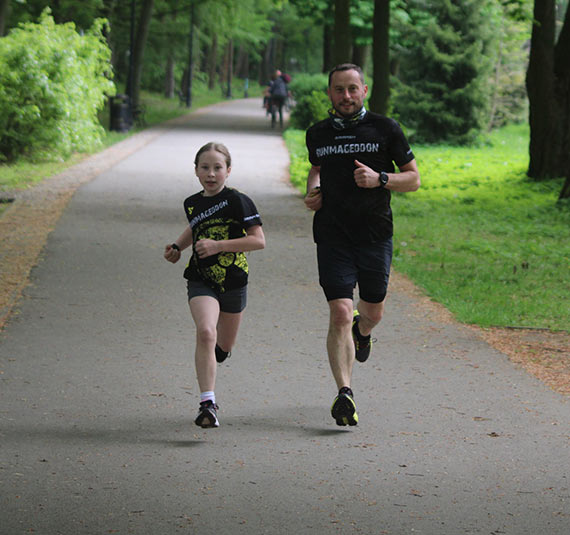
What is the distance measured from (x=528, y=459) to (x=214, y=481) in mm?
1619

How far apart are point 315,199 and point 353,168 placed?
0.27 meters

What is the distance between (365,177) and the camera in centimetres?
557

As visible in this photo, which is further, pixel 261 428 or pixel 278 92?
pixel 278 92

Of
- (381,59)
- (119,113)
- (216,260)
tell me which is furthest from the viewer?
(119,113)

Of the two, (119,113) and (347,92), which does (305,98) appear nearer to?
(119,113)

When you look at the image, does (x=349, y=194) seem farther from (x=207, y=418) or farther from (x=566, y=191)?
(x=566, y=191)

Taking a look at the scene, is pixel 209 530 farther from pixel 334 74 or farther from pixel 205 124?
pixel 205 124

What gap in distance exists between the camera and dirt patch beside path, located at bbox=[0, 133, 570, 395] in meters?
7.54

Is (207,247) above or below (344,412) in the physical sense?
above

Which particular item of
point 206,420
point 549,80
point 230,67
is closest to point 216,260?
point 206,420

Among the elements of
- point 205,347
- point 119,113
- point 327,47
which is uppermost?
point 327,47

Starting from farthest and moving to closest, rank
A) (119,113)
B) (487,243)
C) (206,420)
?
(119,113) → (487,243) → (206,420)

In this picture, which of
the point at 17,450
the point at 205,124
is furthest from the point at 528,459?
the point at 205,124

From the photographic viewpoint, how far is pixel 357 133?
18.7 feet
